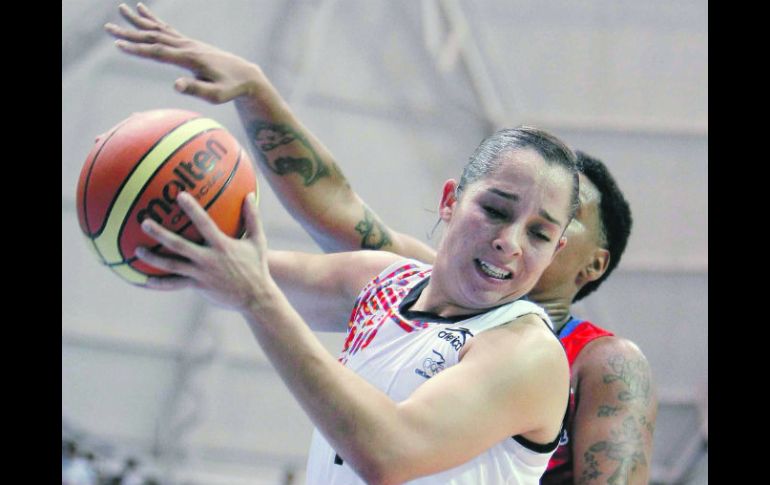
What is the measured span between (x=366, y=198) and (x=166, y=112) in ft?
25.1

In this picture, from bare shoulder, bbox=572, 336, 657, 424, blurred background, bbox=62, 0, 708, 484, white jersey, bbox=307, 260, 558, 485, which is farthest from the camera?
blurred background, bbox=62, 0, 708, 484

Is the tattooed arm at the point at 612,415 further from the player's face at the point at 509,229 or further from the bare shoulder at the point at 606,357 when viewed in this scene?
the player's face at the point at 509,229

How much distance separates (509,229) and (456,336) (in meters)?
0.27

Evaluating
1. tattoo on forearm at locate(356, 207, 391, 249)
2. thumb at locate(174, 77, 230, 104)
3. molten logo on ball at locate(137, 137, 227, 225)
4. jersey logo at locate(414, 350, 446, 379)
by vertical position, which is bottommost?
tattoo on forearm at locate(356, 207, 391, 249)

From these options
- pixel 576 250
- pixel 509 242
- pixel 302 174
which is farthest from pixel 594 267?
pixel 509 242

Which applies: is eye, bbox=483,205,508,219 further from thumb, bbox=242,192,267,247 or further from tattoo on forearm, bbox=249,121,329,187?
tattoo on forearm, bbox=249,121,329,187

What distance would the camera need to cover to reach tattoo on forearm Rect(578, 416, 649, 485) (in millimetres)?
2592

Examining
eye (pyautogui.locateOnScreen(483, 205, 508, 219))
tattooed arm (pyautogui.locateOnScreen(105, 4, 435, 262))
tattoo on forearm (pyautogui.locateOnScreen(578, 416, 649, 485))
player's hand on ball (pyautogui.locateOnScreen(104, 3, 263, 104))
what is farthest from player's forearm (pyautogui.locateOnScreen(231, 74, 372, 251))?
tattoo on forearm (pyautogui.locateOnScreen(578, 416, 649, 485))

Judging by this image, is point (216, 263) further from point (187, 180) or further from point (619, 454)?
point (619, 454)

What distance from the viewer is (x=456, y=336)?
212cm

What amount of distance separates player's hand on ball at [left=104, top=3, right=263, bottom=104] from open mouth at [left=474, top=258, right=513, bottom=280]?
0.80 m

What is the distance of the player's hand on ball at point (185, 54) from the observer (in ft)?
7.59
